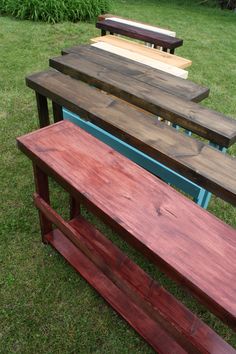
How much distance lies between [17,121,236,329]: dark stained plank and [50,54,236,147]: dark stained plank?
60 centimetres

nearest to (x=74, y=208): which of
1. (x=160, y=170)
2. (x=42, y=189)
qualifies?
(x=42, y=189)

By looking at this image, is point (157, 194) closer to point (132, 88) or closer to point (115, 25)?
point (132, 88)

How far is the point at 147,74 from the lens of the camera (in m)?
2.90

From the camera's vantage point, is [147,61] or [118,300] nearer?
[118,300]

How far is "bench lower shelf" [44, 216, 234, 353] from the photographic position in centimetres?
181

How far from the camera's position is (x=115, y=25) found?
4.38 m

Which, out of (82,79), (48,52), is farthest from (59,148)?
(48,52)

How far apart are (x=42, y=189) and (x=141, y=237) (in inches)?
39.6

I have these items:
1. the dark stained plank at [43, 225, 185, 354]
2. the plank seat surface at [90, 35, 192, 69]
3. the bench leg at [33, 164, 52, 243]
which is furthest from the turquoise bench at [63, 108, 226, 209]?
the plank seat surface at [90, 35, 192, 69]

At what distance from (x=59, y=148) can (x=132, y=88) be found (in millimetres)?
908

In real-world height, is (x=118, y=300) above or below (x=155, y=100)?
below

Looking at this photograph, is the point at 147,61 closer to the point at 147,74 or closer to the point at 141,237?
the point at 147,74

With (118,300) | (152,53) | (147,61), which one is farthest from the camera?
(152,53)

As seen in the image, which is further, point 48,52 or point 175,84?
point 48,52
